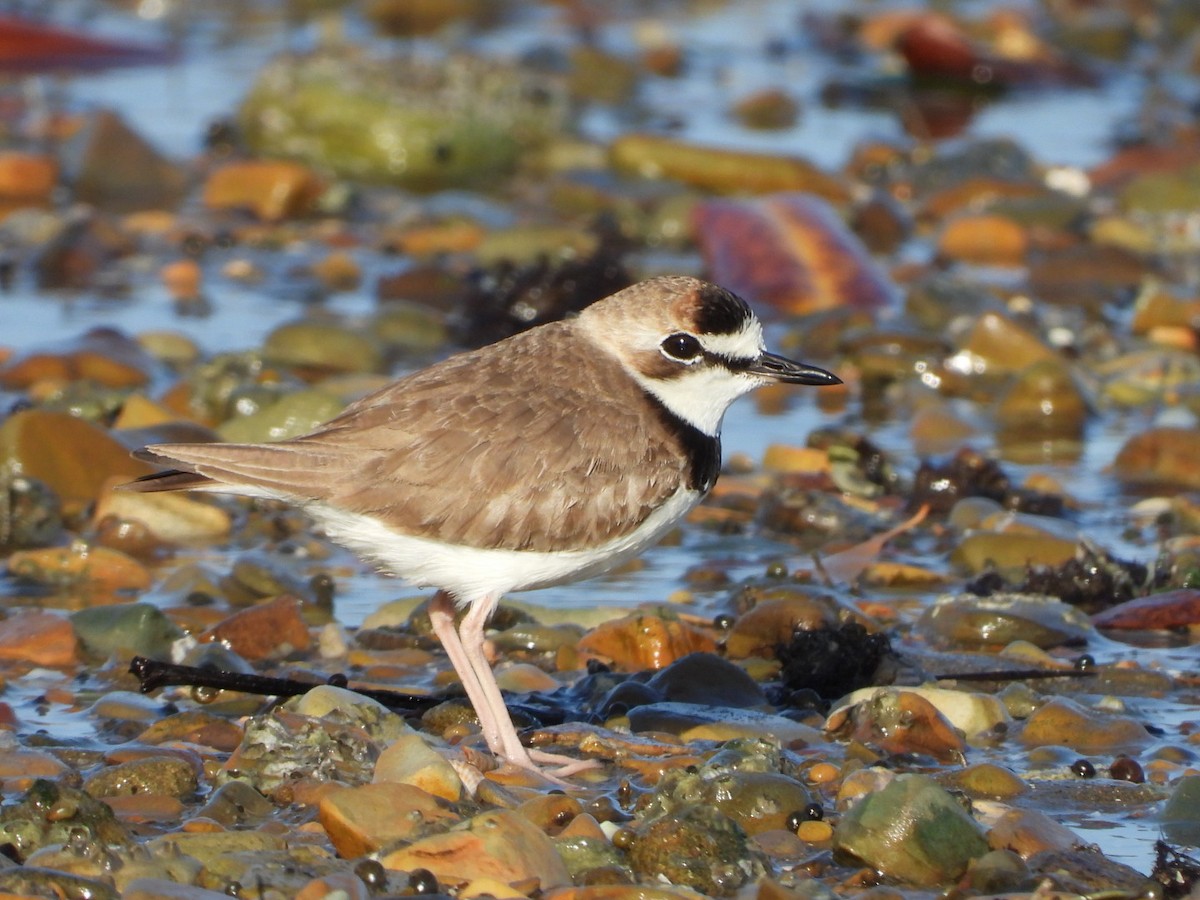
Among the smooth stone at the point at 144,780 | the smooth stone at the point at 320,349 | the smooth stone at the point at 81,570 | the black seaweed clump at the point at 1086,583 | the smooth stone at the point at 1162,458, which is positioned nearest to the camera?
the smooth stone at the point at 144,780

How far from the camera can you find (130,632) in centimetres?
701

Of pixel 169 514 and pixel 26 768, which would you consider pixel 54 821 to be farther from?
pixel 169 514

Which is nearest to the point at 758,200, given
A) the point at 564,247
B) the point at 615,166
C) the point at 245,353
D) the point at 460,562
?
the point at 564,247

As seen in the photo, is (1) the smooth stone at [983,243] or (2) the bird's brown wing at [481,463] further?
(1) the smooth stone at [983,243]

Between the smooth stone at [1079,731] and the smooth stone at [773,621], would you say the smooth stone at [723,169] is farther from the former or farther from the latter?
the smooth stone at [1079,731]

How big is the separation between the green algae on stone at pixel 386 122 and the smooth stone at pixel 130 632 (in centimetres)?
862

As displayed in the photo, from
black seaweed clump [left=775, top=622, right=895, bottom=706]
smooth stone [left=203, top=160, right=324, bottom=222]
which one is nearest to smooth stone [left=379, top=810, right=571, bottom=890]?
black seaweed clump [left=775, top=622, right=895, bottom=706]

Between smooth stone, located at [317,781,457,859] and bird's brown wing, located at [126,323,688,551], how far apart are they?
0.93 meters

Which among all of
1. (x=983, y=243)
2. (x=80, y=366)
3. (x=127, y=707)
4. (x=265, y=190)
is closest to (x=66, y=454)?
(x=80, y=366)

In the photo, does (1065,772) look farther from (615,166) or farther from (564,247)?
(615,166)

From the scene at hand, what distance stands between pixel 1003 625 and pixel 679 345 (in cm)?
193

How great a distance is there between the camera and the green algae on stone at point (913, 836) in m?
5.23

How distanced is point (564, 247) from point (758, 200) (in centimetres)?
143

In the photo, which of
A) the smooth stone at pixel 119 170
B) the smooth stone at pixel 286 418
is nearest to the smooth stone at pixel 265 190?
the smooth stone at pixel 119 170
